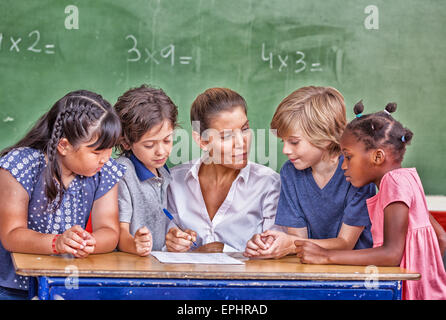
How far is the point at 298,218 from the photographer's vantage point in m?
2.04

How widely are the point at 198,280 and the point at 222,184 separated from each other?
0.82 metres

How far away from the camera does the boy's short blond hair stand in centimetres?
205

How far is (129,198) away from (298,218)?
0.64 m

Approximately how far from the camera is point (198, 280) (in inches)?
57.1

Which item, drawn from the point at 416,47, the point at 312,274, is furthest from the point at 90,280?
the point at 416,47

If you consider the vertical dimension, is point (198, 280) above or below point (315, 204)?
below

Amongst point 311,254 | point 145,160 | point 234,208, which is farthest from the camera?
point 234,208

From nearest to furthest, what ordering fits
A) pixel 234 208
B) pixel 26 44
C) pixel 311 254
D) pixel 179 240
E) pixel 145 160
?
pixel 311 254 → pixel 179 240 → pixel 145 160 → pixel 234 208 → pixel 26 44

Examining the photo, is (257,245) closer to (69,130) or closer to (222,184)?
(222,184)

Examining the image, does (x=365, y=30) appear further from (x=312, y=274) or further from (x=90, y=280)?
(x=90, y=280)

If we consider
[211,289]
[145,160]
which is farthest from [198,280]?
[145,160]

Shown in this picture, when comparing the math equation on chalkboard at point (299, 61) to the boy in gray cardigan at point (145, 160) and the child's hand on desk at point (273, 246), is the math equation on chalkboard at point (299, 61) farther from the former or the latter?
the child's hand on desk at point (273, 246)

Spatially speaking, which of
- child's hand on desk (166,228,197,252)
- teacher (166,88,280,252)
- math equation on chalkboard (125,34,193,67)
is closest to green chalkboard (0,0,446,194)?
math equation on chalkboard (125,34,193,67)

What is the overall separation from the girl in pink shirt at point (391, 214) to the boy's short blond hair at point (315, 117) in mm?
166
